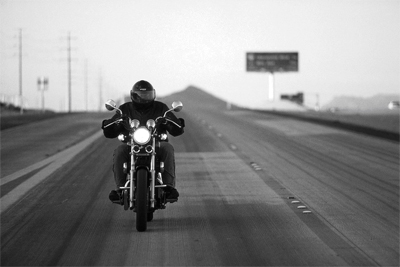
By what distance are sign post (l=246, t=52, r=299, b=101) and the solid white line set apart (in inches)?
2928

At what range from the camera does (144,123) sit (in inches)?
457

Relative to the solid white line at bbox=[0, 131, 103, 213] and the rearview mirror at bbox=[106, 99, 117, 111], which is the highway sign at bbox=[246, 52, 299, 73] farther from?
the rearview mirror at bbox=[106, 99, 117, 111]

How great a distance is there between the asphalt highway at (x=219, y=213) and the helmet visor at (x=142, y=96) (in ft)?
5.78

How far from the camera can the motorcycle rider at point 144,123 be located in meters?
11.4

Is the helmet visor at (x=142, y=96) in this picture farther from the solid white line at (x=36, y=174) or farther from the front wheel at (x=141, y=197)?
the solid white line at (x=36, y=174)

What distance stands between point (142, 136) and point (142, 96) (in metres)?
0.77

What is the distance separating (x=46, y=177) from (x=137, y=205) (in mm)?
8060

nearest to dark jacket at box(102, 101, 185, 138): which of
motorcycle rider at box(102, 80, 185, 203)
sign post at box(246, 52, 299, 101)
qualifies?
motorcycle rider at box(102, 80, 185, 203)

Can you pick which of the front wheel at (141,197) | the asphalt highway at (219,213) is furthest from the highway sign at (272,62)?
the front wheel at (141,197)

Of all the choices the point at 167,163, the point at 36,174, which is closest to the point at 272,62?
the point at 36,174

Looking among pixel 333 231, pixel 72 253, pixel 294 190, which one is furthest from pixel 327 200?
pixel 72 253

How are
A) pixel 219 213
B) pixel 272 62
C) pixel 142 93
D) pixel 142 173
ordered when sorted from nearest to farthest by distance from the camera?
pixel 142 173 < pixel 142 93 < pixel 219 213 < pixel 272 62

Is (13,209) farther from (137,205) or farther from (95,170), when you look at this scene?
(95,170)

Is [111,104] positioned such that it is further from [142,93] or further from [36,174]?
[36,174]
